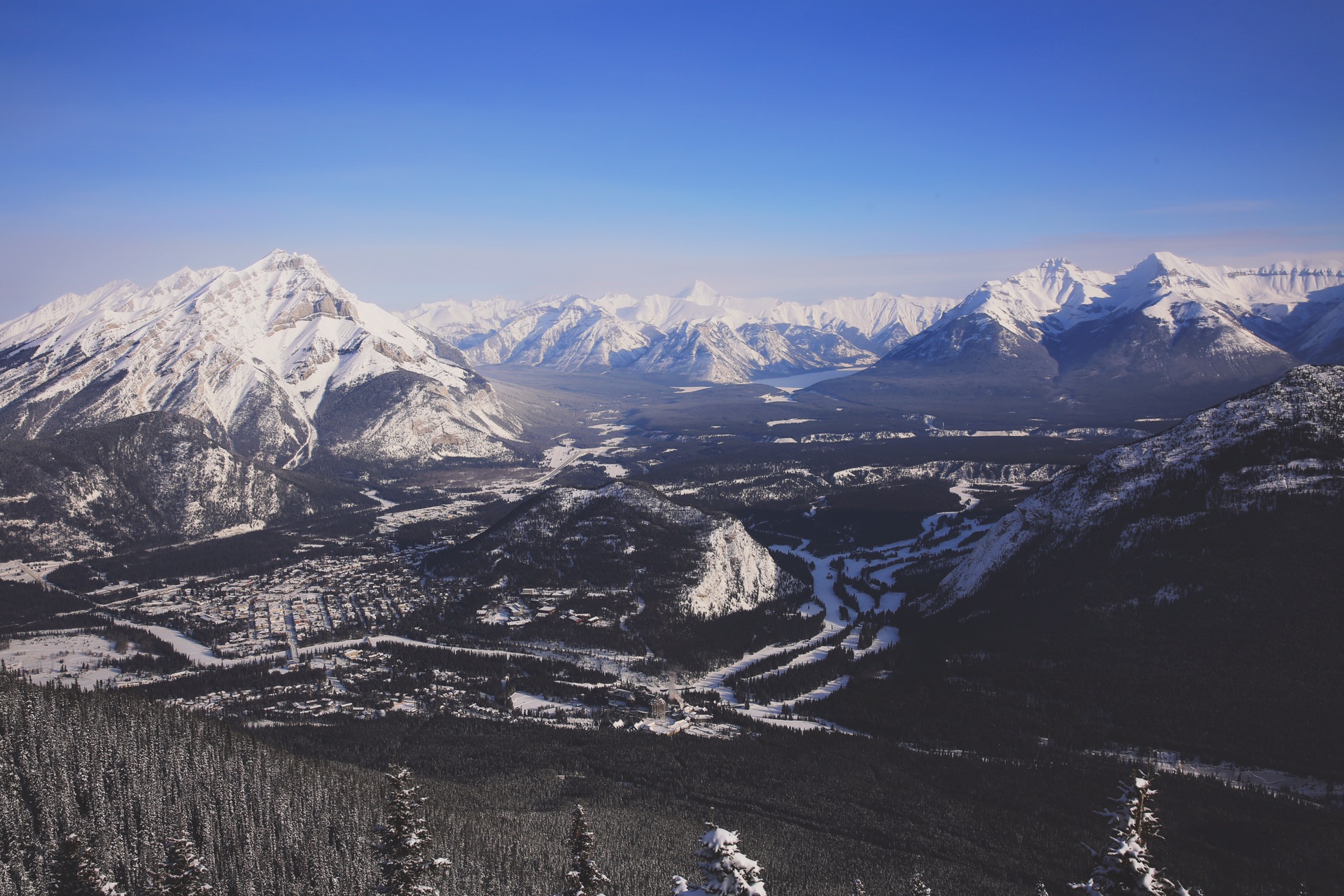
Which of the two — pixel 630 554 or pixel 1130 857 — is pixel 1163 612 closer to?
pixel 630 554

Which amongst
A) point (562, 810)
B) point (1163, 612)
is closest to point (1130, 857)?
point (562, 810)

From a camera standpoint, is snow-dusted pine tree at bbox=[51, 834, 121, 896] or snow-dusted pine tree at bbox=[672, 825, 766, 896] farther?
snow-dusted pine tree at bbox=[51, 834, 121, 896]

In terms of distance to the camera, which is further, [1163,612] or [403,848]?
[1163,612]

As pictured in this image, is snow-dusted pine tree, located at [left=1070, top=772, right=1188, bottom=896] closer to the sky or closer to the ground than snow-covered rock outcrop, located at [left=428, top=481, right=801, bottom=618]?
closer to the sky

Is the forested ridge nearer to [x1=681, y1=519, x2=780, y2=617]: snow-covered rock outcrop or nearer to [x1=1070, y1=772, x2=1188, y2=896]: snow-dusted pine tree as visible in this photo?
[x1=1070, y1=772, x2=1188, y2=896]: snow-dusted pine tree

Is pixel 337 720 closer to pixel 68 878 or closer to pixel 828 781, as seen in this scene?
pixel 828 781

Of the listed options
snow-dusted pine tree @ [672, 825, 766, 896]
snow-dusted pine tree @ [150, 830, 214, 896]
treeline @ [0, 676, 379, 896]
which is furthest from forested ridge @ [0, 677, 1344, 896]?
snow-dusted pine tree @ [672, 825, 766, 896]

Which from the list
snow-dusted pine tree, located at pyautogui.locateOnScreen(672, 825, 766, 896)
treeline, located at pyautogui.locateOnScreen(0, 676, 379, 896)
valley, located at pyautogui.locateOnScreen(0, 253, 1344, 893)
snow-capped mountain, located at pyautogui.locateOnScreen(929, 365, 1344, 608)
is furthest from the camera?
snow-capped mountain, located at pyautogui.locateOnScreen(929, 365, 1344, 608)
